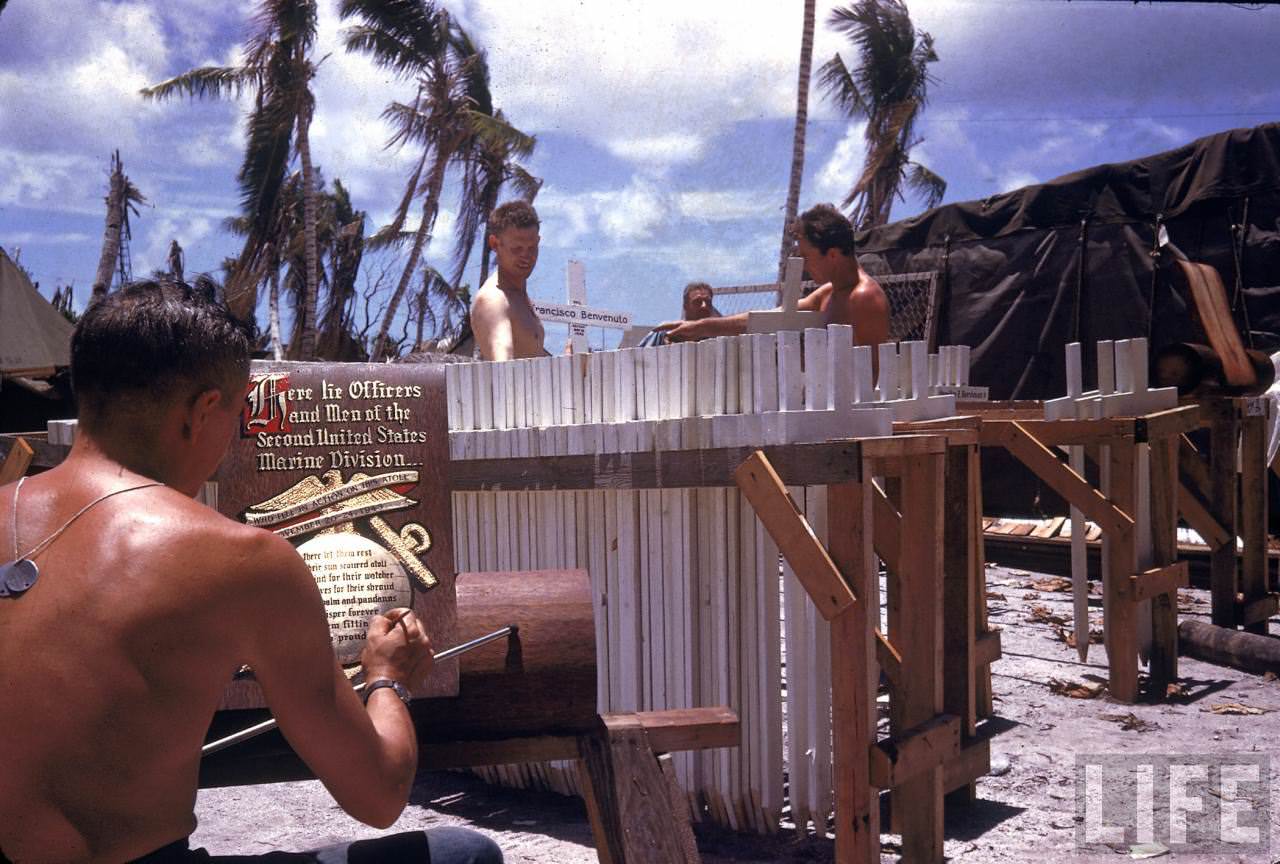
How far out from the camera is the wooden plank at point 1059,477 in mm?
6199

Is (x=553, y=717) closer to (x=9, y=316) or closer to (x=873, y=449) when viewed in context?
(x=873, y=449)

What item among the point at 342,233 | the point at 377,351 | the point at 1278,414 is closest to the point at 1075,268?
the point at 1278,414

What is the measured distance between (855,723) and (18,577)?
269 centimetres

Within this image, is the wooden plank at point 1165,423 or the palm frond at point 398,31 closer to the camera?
the wooden plank at point 1165,423

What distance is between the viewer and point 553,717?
9.12ft

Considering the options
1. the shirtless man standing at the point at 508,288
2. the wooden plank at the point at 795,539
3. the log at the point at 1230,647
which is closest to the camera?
the wooden plank at the point at 795,539

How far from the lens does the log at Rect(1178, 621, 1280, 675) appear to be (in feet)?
23.7

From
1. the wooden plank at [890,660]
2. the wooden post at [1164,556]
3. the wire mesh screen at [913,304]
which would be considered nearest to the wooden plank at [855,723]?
the wooden plank at [890,660]

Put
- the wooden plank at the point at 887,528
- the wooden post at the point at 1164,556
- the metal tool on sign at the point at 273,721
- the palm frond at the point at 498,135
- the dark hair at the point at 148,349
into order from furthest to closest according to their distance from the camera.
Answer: the palm frond at the point at 498,135
the wooden post at the point at 1164,556
the wooden plank at the point at 887,528
the metal tool on sign at the point at 273,721
the dark hair at the point at 148,349

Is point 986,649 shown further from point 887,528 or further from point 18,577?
point 18,577

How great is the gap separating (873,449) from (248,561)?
8.07 feet

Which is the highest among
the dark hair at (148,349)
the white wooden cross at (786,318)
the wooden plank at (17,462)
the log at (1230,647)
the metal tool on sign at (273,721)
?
the white wooden cross at (786,318)

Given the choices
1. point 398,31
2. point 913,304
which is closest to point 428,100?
point 398,31

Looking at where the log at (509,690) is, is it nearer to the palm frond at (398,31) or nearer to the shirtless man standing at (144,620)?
the shirtless man standing at (144,620)
